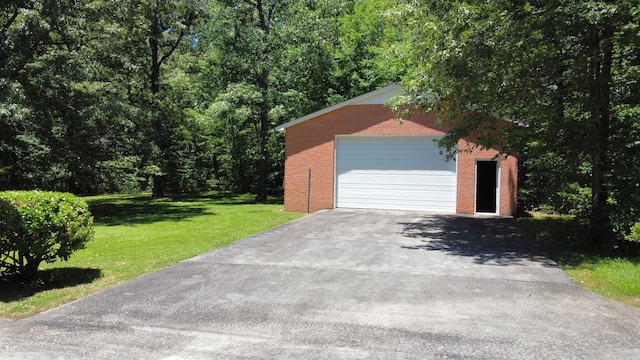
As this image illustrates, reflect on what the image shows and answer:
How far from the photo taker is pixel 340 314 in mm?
5113

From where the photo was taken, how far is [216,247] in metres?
9.38

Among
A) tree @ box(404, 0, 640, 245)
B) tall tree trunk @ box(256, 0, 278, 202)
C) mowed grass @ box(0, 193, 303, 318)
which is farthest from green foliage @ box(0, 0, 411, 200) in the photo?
mowed grass @ box(0, 193, 303, 318)

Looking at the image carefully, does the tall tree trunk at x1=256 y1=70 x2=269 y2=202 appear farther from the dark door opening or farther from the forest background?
the dark door opening

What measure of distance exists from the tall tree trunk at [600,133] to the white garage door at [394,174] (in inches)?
238

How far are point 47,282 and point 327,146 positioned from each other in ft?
36.8

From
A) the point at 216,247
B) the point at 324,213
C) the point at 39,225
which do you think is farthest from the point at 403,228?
the point at 39,225

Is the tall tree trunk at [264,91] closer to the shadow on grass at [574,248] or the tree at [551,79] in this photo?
the tree at [551,79]

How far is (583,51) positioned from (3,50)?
16.3 metres

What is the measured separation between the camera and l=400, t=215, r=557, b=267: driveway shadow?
8453 mm

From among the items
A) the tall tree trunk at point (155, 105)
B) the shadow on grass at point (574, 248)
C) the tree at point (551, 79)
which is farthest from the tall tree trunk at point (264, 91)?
the shadow on grass at point (574, 248)

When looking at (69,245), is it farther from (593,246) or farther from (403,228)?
(593,246)

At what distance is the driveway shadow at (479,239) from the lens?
333 inches

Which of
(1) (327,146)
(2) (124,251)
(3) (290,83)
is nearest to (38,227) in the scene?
(2) (124,251)

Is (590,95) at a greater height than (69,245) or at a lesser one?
greater
